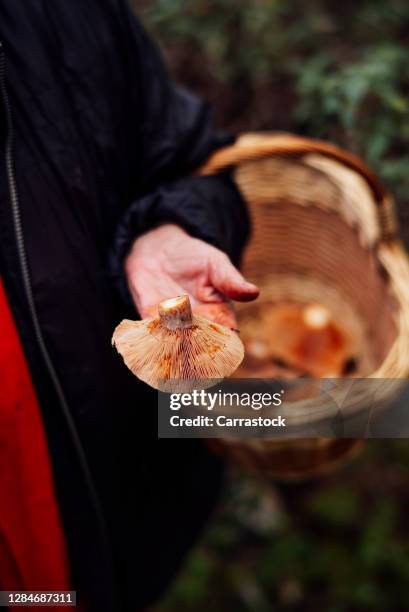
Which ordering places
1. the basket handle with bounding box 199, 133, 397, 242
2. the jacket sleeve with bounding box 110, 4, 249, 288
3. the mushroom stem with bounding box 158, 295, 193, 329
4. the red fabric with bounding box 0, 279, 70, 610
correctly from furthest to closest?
the basket handle with bounding box 199, 133, 397, 242 < the jacket sleeve with bounding box 110, 4, 249, 288 < the red fabric with bounding box 0, 279, 70, 610 < the mushroom stem with bounding box 158, 295, 193, 329

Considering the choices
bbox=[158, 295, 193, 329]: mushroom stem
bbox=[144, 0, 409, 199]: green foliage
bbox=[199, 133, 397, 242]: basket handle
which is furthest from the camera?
bbox=[144, 0, 409, 199]: green foliage

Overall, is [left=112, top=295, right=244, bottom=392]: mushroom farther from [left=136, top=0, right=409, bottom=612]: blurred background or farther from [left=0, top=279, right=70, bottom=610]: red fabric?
[left=136, top=0, right=409, bottom=612]: blurred background

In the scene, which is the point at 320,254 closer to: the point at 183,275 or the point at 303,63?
the point at 303,63

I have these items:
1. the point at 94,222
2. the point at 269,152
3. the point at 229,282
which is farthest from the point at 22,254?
the point at 269,152

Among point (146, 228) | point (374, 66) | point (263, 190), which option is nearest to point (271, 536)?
point (263, 190)

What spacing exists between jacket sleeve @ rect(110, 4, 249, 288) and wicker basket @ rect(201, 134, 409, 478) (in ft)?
0.16

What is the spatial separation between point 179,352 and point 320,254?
2.99 feet

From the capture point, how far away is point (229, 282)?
61 centimetres

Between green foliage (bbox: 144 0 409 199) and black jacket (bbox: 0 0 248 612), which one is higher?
green foliage (bbox: 144 0 409 199)

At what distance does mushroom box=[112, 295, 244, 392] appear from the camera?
0.53 meters

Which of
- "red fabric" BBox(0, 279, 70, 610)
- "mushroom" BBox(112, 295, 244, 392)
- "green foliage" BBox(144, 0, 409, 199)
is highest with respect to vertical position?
"green foliage" BBox(144, 0, 409, 199)

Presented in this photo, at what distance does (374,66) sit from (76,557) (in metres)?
1.10

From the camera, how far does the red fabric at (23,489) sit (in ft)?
2.06

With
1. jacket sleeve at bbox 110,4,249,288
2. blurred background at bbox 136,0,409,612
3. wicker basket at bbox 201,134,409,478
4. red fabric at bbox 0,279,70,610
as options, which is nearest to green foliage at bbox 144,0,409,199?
blurred background at bbox 136,0,409,612
